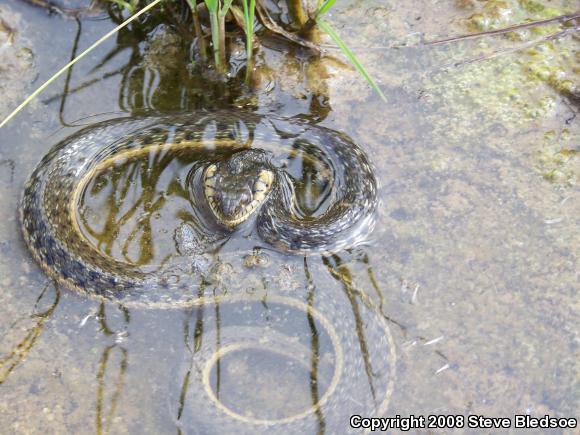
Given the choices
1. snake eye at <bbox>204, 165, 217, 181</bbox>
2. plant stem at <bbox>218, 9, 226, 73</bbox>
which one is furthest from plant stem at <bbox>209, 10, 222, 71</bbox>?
snake eye at <bbox>204, 165, 217, 181</bbox>

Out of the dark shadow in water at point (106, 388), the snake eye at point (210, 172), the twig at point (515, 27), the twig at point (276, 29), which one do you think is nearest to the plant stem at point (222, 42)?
the twig at point (276, 29)

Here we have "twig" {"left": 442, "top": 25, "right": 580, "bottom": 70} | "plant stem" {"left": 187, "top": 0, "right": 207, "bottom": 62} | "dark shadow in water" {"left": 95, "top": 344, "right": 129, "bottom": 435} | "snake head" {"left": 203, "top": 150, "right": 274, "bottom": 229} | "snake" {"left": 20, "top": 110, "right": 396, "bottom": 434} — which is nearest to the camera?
"dark shadow in water" {"left": 95, "top": 344, "right": 129, "bottom": 435}

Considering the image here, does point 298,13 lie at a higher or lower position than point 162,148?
higher

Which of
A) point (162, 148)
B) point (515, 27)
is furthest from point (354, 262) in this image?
point (515, 27)

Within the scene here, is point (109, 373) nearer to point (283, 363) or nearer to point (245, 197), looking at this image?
point (283, 363)

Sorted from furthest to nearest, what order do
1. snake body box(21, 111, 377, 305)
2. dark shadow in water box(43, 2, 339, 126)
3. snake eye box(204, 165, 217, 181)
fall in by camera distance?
dark shadow in water box(43, 2, 339, 126) < snake eye box(204, 165, 217, 181) < snake body box(21, 111, 377, 305)

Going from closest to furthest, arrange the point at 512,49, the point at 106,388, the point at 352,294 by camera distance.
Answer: the point at 106,388
the point at 352,294
the point at 512,49

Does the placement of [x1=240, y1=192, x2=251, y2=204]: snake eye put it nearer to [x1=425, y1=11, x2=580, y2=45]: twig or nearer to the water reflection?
the water reflection

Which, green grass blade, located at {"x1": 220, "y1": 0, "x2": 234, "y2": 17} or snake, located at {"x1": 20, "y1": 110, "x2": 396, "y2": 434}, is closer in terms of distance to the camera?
snake, located at {"x1": 20, "y1": 110, "x2": 396, "y2": 434}
